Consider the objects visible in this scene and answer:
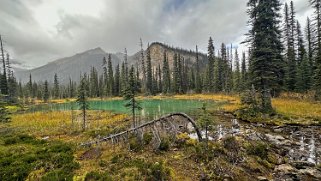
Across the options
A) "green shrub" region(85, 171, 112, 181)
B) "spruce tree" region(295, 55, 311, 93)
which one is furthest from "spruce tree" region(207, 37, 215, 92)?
"green shrub" region(85, 171, 112, 181)

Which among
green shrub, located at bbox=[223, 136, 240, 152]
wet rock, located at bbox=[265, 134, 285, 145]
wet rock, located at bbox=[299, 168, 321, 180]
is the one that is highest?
green shrub, located at bbox=[223, 136, 240, 152]

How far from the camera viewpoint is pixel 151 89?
90438mm

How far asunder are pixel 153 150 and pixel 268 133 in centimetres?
1062

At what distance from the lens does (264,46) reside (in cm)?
2542

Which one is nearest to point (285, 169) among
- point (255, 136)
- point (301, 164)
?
point (301, 164)

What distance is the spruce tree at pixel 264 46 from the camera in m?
24.9

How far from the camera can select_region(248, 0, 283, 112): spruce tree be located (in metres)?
24.9

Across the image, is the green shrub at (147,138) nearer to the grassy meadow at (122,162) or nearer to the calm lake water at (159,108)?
the grassy meadow at (122,162)

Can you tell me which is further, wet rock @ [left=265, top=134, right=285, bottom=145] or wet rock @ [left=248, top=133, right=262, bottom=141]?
wet rock @ [left=248, top=133, right=262, bottom=141]

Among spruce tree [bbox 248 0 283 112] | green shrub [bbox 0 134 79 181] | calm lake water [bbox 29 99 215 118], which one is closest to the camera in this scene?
green shrub [bbox 0 134 79 181]

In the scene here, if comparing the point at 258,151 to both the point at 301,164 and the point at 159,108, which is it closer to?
the point at 301,164

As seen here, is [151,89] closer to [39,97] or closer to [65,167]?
[39,97]

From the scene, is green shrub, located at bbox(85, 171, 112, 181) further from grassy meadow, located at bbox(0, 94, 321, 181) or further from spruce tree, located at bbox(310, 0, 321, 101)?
spruce tree, located at bbox(310, 0, 321, 101)

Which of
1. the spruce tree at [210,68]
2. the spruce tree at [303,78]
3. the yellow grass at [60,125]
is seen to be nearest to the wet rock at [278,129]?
the yellow grass at [60,125]
